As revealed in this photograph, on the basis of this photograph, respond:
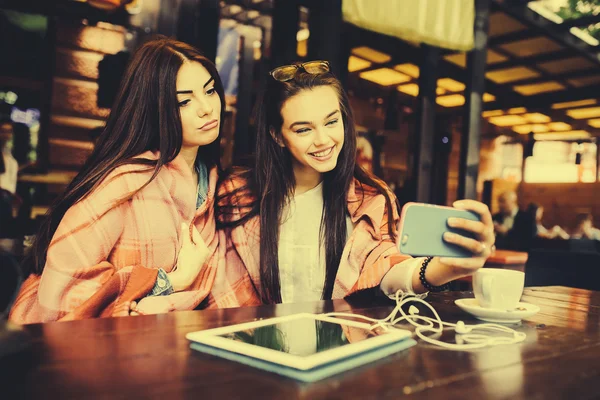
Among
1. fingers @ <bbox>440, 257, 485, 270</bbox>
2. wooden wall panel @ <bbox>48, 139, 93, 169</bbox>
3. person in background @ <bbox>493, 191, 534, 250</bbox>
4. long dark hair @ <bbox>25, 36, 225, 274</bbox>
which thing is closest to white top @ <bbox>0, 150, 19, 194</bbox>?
wooden wall panel @ <bbox>48, 139, 93, 169</bbox>

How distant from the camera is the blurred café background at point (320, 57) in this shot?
11.4 ft

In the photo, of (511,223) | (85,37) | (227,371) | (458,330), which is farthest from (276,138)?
(511,223)

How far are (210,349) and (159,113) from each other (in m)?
1.10

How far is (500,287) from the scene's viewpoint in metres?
1.26

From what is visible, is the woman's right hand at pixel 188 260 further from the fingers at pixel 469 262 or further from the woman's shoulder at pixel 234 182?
the fingers at pixel 469 262

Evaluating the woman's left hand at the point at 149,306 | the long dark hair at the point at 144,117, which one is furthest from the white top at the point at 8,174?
the woman's left hand at the point at 149,306

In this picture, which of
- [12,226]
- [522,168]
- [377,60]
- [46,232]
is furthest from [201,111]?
[522,168]

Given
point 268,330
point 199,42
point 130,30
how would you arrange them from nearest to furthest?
point 268,330 < point 199,42 < point 130,30

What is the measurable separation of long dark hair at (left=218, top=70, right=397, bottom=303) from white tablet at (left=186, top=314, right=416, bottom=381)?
35.0 inches

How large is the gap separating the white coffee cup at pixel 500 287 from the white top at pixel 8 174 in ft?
16.9

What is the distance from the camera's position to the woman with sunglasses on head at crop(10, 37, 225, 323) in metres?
1.53

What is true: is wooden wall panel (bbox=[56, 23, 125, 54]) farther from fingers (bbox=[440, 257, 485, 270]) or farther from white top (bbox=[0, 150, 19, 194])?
fingers (bbox=[440, 257, 485, 270])

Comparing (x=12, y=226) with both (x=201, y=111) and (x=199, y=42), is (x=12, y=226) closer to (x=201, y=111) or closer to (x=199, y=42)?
(x=199, y=42)

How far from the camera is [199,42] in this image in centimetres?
289
